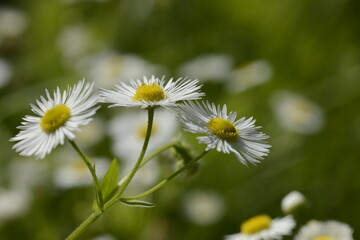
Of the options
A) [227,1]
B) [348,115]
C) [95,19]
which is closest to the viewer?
[348,115]

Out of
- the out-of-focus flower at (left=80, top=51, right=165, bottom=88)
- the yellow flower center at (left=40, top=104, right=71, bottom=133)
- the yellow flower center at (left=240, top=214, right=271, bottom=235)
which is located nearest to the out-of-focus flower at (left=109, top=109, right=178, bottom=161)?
the out-of-focus flower at (left=80, top=51, right=165, bottom=88)

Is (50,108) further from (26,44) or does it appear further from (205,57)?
(26,44)

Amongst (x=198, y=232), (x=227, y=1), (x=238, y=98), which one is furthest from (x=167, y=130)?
(x=227, y=1)

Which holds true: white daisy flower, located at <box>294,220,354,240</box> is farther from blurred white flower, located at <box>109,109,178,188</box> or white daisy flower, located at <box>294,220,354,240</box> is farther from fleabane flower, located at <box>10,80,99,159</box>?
blurred white flower, located at <box>109,109,178,188</box>

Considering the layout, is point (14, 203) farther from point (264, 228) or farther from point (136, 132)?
point (264, 228)

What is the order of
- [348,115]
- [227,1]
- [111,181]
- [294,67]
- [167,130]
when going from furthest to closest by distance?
[227,1] < [294,67] < [348,115] < [167,130] < [111,181]
